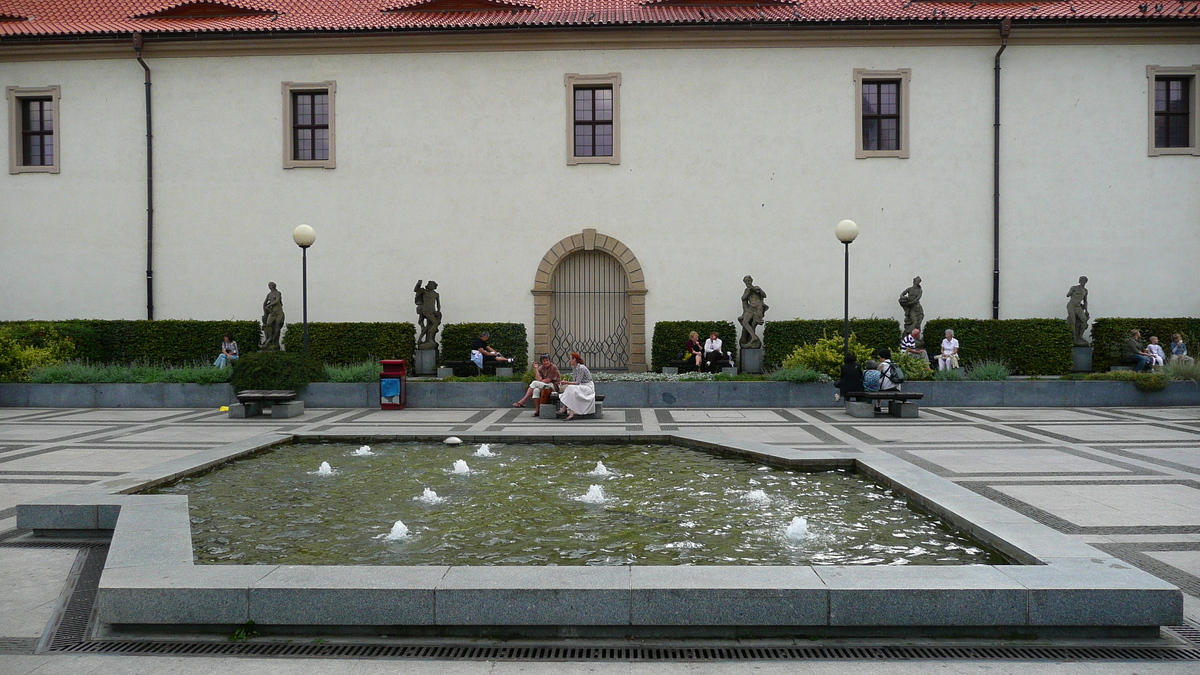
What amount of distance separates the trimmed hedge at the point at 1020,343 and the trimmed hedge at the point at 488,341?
10.8m

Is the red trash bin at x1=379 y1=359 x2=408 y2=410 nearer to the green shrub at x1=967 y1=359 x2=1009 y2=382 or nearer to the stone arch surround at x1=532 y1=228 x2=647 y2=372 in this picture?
the stone arch surround at x1=532 y1=228 x2=647 y2=372

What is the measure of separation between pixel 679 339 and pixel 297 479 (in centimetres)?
1324

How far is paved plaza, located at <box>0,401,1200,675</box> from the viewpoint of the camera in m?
4.43

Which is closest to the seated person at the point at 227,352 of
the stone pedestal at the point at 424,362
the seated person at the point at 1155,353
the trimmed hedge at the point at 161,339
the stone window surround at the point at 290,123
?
the trimmed hedge at the point at 161,339

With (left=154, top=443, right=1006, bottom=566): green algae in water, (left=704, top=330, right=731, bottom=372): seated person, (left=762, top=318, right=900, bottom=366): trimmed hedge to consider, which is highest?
(left=762, top=318, right=900, bottom=366): trimmed hedge

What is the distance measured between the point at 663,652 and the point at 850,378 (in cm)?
1160

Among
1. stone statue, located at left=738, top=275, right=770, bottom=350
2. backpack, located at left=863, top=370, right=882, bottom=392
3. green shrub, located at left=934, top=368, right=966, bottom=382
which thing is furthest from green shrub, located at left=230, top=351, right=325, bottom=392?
green shrub, located at left=934, top=368, right=966, bottom=382

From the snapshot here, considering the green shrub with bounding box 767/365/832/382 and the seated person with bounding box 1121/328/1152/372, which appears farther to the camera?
the seated person with bounding box 1121/328/1152/372

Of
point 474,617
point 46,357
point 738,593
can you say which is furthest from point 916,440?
point 46,357

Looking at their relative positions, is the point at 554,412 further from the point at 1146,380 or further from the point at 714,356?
the point at 1146,380

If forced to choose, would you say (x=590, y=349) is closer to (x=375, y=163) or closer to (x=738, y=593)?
(x=375, y=163)

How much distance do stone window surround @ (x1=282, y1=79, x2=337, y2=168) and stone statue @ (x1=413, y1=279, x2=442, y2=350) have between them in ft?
15.4

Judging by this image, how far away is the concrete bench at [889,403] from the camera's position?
14.7m

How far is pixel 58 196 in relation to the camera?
2283 centimetres
